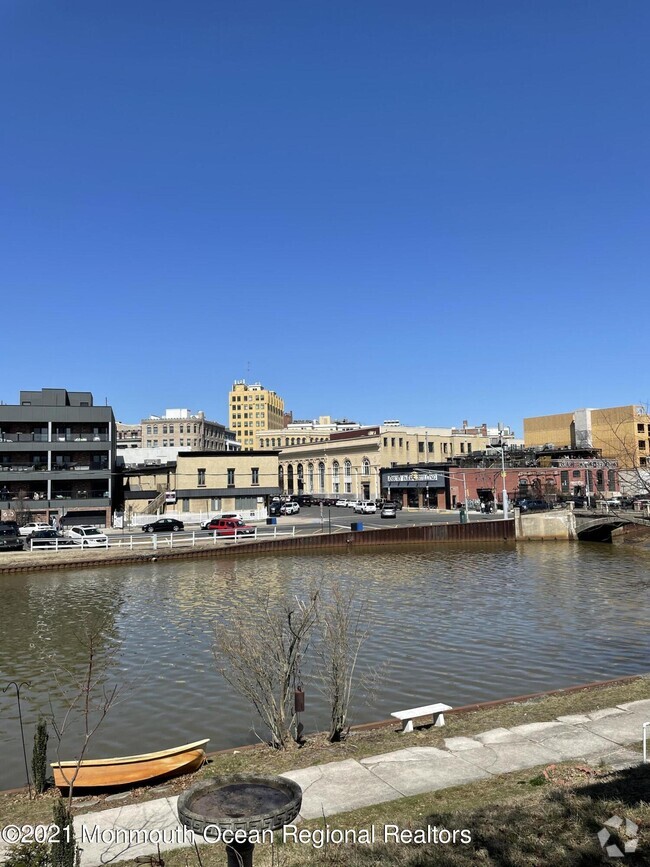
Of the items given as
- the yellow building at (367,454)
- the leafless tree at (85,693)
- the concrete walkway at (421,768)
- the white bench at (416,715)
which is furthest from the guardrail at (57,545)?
the yellow building at (367,454)

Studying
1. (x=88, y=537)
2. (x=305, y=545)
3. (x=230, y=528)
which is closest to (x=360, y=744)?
(x=305, y=545)

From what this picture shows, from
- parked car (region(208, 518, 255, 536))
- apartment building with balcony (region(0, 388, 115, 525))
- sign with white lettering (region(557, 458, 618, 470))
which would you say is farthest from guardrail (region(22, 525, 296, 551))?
sign with white lettering (region(557, 458, 618, 470))

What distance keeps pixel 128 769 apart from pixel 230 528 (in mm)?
49495

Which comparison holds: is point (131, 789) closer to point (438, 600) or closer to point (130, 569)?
point (438, 600)

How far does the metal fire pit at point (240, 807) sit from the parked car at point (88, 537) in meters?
49.3

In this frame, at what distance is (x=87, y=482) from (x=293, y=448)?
66175 mm

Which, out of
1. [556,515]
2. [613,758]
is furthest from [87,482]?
[613,758]

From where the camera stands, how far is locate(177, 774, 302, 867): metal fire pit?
5.41m

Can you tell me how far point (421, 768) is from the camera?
1066cm

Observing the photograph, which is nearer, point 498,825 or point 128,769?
point 498,825

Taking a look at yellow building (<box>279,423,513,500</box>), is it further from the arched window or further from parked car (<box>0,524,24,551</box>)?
parked car (<box>0,524,24,551</box>)

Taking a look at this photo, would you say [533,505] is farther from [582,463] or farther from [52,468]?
[52,468]

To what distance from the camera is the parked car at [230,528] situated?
59.9 meters

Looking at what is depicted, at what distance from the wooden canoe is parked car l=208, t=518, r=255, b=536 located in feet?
154
